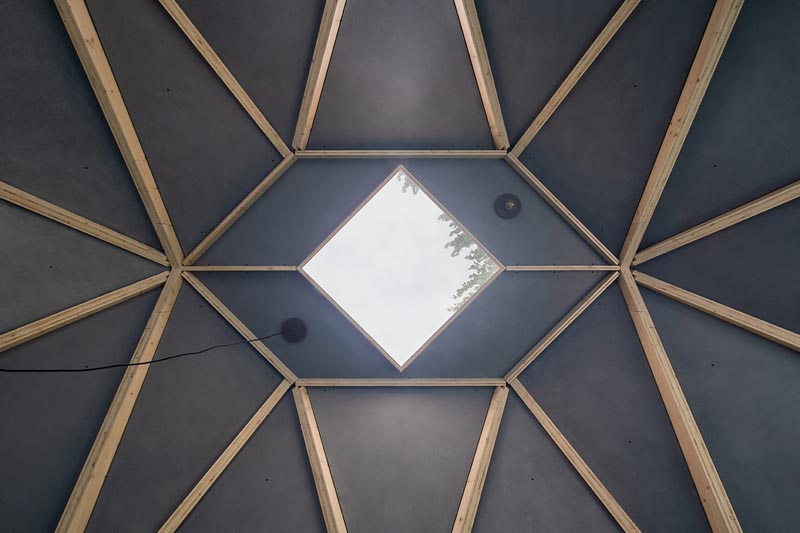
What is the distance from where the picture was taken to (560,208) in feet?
17.7

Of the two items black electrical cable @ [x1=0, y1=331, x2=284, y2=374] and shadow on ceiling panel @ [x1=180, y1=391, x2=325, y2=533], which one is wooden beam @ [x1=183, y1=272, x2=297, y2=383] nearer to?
black electrical cable @ [x1=0, y1=331, x2=284, y2=374]

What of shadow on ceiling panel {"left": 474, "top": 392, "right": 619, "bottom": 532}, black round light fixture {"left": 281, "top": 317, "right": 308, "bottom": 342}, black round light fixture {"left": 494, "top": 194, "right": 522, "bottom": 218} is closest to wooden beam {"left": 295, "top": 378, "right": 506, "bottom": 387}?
black round light fixture {"left": 281, "top": 317, "right": 308, "bottom": 342}

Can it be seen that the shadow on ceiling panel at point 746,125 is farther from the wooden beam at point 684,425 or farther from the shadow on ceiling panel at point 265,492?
the shadow on ceiling panel at point 265,492

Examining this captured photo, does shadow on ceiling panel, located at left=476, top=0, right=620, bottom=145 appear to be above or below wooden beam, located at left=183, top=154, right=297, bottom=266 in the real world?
below

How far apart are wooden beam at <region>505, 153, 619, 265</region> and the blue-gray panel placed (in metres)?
2.74

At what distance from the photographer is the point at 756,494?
167 inches

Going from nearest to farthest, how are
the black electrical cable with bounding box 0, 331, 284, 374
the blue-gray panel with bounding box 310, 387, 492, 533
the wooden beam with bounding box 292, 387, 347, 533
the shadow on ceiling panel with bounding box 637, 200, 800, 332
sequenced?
the black electrical cable with bounding box 0, 331, 284, 374, the shadow on ceiling panel with bounding box 637, 200, 800, 332, the wooden beam with bounding box 292, 387, 347, 533, the blue-gray panel with bounding box 310, 387, 492, 533

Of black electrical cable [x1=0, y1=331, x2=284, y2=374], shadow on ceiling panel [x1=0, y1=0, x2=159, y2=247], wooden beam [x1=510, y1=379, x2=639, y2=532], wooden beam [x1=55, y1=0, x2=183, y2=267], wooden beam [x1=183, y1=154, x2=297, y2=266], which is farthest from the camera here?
wooden beam [x1=183, y1=154, x2=297, y2=266]

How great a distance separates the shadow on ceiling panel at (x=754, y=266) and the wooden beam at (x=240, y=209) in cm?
575

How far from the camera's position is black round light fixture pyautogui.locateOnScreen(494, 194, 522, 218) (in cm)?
542

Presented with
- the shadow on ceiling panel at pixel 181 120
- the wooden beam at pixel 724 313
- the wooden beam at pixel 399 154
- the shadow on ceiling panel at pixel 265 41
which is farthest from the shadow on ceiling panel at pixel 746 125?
the shadow on ceiling panel at pixel 181 120

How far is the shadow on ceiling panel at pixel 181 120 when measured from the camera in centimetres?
410

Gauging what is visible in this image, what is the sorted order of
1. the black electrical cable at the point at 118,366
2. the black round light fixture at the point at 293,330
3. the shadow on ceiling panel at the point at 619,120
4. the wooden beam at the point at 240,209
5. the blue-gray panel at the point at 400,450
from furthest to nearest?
the black round light fixture at the point at 293,330 → the wooden beam at the point at 240,209 → the blue-gray panel at the point at 400,450 → the shadow on ceiling panel at the point at 619,120 → the black electrical cable at the point at 118,366

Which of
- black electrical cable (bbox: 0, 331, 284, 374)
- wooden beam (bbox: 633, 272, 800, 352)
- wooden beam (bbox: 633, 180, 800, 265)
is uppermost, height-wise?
black electrical cable (bbox: 0, 331, 284, 374)
